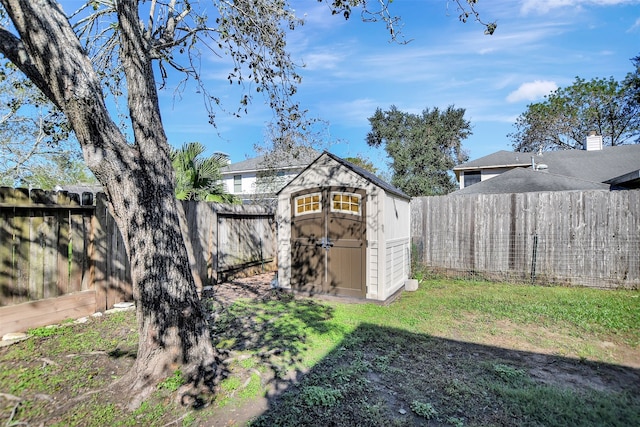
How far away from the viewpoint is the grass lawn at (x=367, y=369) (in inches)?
97.7

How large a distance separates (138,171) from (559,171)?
16.5 m

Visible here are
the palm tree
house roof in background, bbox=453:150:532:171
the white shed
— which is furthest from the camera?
house roof in background, bbox=453:150:532:171

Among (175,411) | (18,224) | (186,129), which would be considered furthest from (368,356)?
(186,129)

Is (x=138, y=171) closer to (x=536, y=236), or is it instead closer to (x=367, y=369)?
→ (x=367, y=369)

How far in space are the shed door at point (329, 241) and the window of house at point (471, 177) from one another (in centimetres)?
1538

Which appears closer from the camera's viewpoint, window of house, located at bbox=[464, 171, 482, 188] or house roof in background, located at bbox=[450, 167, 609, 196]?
house roof in background, located at bbox=[450, 167, 609, 196]

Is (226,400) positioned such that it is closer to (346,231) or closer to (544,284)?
(346,231)

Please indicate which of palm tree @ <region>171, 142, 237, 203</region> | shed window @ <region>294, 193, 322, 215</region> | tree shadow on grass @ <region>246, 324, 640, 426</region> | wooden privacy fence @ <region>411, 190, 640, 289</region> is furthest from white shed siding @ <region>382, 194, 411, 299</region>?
palm tree @ <region>171, 142, 237, 203</region>

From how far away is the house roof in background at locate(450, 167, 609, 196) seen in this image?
9.51 meters

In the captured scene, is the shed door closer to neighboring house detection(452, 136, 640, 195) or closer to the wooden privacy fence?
the wooden privacy fence

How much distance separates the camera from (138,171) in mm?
2871

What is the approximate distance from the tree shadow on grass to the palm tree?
6.78 meters

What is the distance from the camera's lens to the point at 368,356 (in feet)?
11.8

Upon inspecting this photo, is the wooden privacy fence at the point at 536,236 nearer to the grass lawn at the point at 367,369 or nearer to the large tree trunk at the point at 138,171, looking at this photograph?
the grass lawn at the point at 367,369
